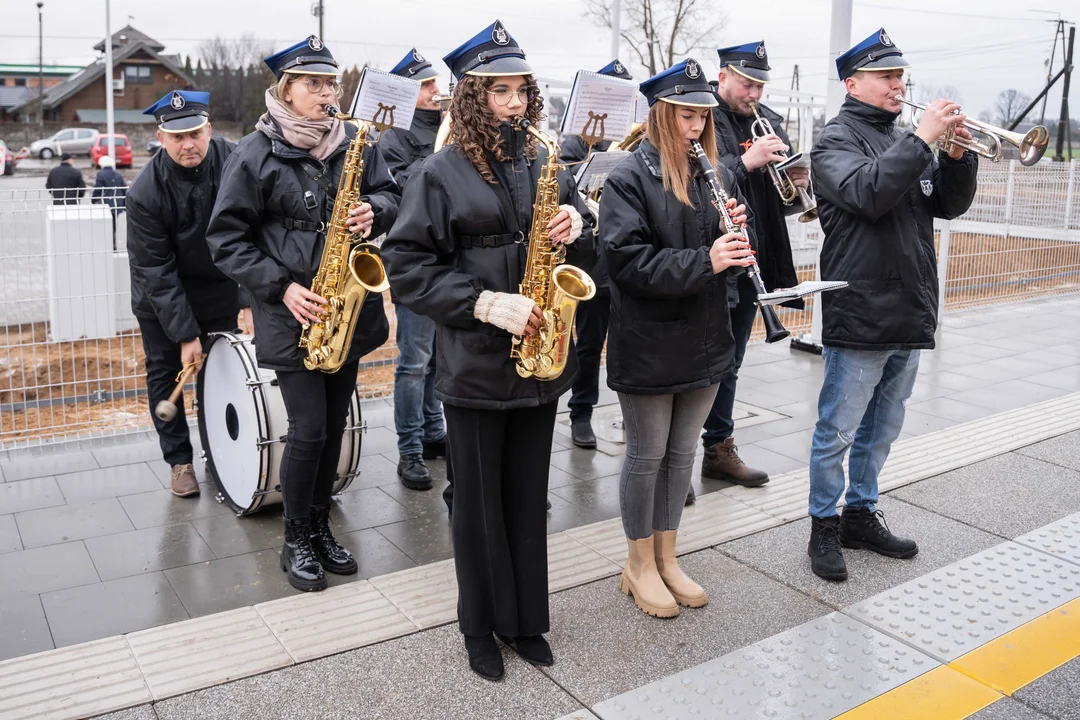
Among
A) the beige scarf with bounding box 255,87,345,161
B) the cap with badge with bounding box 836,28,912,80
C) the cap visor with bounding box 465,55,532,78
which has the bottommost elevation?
the beige scarf with bounding box 255,87,345,161

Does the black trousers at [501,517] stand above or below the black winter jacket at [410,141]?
below

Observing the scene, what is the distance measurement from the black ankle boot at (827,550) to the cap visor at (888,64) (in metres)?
1.94

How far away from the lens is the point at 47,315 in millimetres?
6449

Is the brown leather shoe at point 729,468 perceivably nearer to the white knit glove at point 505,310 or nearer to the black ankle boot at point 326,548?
the black ankle boot at point 326,548

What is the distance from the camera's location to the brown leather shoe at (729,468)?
556 cm

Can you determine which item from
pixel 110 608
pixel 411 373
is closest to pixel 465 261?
pixel 110 608

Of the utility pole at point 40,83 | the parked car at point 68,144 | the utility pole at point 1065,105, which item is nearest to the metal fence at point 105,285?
the utility pole at point 1065,105

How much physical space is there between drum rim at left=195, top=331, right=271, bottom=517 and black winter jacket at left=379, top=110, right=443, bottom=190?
1358 mm

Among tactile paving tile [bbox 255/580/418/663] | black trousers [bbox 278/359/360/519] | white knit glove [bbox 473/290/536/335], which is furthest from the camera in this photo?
Answer: black trousers [bbox 278/359/360/519]

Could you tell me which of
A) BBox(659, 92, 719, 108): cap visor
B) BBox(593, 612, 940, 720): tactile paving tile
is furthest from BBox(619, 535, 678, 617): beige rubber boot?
BBox(659, 92, 719, 108): cap visor

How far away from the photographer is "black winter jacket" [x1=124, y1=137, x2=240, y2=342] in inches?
198

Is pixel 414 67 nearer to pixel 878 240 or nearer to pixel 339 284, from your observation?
pixel 339 284

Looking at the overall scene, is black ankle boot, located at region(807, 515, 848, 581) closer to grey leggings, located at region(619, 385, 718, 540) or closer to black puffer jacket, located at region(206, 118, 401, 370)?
grey leggings, located at region(619, 385, 718, 540)

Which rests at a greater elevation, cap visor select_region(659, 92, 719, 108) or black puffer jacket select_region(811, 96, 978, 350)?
cap visor select_region(659, 92, 719, 108)
